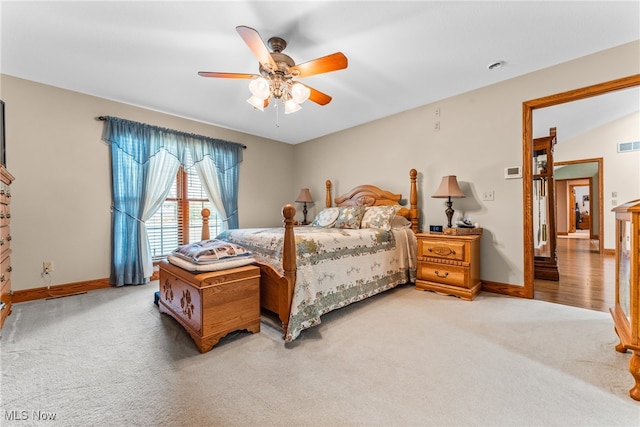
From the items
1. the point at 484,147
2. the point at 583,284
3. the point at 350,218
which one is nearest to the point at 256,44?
the point at 350,218

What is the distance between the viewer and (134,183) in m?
3.56

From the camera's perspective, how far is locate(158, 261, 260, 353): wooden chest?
1821mm

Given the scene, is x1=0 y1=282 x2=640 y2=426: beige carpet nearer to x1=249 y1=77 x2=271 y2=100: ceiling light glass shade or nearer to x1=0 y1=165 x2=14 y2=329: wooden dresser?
x1=0 y1=165 x2=14 y2=329: wooden dresser

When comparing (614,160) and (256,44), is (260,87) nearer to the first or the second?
(256,44)

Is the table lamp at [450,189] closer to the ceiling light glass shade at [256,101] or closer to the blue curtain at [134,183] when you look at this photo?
the ceiling light glass shade at [256,101]

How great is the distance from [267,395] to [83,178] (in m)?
3.53

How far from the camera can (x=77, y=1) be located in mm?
→ 1837

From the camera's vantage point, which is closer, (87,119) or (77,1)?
(77,1)

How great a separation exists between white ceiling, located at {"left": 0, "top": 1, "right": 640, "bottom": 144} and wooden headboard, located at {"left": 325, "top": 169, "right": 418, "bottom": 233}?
1.32 m

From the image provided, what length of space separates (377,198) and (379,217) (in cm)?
67

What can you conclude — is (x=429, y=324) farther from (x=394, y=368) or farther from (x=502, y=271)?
(x=502, y=271)

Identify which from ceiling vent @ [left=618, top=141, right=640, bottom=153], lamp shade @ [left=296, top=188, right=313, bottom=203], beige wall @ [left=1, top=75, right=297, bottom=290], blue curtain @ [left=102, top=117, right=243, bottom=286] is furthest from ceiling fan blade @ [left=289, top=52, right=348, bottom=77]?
ceiling vent @ [left=618, top=141, right=640, bottom=153]

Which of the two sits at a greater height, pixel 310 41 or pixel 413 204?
pixel 310 41

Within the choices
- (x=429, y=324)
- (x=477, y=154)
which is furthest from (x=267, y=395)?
(x=477, y=154)
